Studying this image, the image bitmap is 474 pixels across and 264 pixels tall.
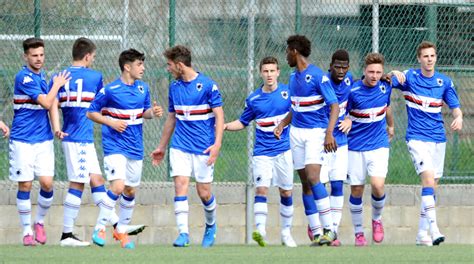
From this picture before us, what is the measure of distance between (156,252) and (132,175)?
145 cm

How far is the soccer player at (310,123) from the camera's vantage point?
15.2m

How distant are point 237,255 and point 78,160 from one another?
2480 millimetres

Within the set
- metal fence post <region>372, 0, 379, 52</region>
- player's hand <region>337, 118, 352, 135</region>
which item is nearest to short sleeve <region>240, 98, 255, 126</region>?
player's hand <region>337, 118, 352, 135</region>

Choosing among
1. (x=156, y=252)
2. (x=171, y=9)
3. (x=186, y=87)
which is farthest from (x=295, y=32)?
(x=156, y=252)

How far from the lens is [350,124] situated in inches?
625

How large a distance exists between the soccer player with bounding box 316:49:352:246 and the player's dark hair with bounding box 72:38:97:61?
8.04 ft

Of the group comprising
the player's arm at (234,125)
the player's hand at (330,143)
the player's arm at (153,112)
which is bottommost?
the player's hand at (330,143)

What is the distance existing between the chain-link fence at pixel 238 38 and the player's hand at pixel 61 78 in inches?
57.7

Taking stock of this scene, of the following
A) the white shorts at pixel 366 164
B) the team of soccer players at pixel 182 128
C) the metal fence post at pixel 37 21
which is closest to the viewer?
the team of soccer players at pixel 182 128

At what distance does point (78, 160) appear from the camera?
15.3m

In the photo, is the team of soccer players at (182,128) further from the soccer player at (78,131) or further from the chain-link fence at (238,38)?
the chain-link fence at (238,38)

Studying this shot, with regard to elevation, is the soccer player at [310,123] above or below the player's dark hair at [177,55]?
below

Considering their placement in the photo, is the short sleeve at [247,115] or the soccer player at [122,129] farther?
the short sleeve at [247,115]

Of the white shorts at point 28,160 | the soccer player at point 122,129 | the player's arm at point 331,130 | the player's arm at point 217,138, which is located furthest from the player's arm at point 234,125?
the white shorts at point 28,160
